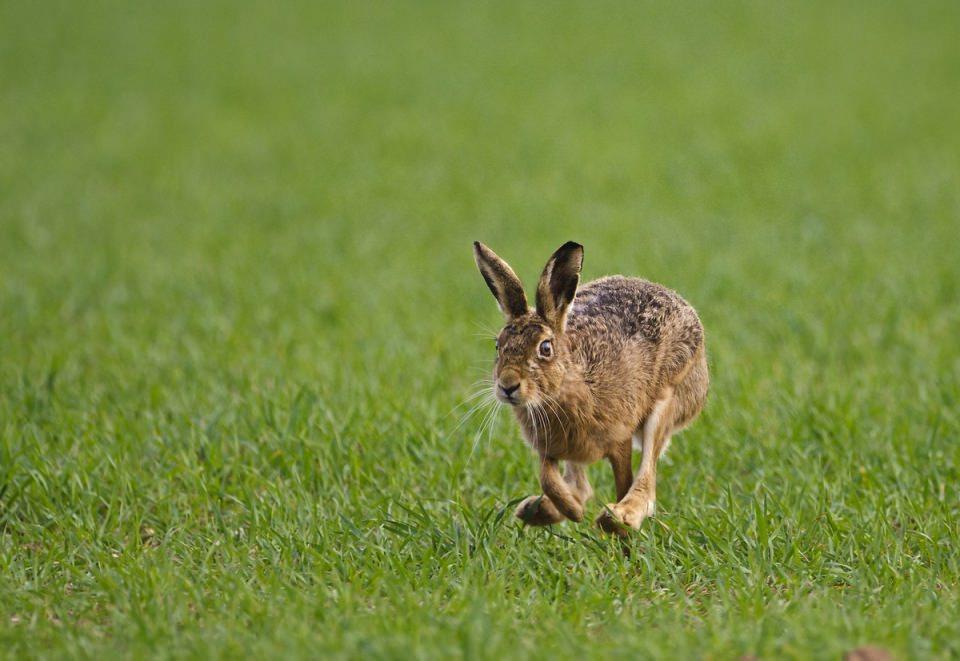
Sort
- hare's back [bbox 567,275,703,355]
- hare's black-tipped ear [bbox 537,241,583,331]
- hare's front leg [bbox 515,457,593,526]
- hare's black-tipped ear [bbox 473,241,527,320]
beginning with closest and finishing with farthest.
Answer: hare's black-tipped ear [bbox 537,241,583,331] < hare's black-tipped ear [bbox 473,241,527,320] < hare's front leg [bbox 515,457,593,526] < hare's back [bbox 567,275,703,355]

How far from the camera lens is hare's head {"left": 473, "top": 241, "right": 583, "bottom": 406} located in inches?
148

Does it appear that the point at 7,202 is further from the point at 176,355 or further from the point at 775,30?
the point at 775,30

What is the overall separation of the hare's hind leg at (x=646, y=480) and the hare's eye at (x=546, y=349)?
463 mm

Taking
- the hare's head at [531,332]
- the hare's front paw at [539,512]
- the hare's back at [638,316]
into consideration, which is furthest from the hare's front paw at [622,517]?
the hare's back at [638,316]

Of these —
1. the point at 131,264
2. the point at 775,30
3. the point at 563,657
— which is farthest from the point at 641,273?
the point at 775,30

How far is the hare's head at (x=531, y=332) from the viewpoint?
3.76 metres

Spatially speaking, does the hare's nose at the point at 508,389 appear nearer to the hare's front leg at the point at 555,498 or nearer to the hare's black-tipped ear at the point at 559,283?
the hare's black-tipped ear at the point at 559,283

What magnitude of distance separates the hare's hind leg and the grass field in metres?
0.33

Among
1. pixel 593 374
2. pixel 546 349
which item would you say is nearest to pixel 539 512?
pixel 593 374

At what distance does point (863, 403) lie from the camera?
662 centimetres

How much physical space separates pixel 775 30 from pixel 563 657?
23.1m

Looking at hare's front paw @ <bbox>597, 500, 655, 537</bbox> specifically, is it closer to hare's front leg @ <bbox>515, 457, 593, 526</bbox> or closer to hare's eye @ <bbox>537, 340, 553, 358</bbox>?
hare's front leg @ <bbox>515, 457, 593, 526</bbox>

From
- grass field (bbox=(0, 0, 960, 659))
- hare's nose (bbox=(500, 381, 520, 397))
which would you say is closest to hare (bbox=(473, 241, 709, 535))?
hare's nose (bbox=(500, 381, 520, 397))

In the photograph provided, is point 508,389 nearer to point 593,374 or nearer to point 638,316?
point 593,374
